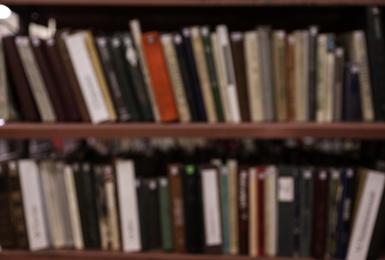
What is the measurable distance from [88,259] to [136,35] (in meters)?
0.73

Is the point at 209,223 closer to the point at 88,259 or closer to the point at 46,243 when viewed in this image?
the point at 88,259

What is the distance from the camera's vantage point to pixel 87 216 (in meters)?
1.07

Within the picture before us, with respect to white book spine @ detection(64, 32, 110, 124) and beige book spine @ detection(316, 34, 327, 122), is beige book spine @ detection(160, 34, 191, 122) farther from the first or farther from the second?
beige book spine @ detection(316, 34, 327, 122)

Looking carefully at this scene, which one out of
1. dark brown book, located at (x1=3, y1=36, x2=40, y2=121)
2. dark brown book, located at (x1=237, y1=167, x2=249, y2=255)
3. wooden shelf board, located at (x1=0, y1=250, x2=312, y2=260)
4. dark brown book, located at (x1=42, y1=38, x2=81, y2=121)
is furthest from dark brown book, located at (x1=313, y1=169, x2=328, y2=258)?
dark brown book, located at (x1=3, y1=36, x2=40, y2=121)

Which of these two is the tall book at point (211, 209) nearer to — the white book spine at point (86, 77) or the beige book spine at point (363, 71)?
the white book spine at point (86, 77)

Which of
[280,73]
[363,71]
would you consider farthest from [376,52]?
[280,73]

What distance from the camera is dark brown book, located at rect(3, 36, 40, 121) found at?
99cm

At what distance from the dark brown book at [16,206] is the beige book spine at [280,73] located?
2.78 ft

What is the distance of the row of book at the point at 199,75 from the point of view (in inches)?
38.1

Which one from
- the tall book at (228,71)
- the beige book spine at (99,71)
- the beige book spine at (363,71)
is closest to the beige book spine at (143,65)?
the beige book spine at (99,71)

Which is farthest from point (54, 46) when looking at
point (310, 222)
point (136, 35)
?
point (310, 222)

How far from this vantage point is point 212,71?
39.0 inches

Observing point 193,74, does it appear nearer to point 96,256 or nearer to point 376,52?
point 376,52

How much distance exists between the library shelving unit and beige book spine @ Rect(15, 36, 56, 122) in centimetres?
4
